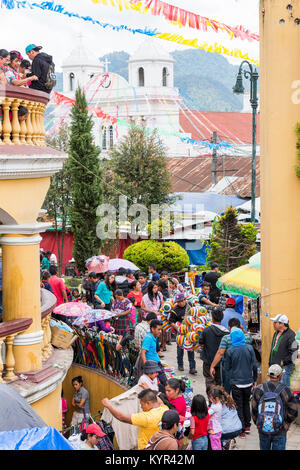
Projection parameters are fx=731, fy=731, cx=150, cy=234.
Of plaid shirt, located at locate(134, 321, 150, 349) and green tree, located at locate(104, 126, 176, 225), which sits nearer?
plaid shirt, located at locate(134, 321, 150, 349)

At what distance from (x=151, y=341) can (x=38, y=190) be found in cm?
245

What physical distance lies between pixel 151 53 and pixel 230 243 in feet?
202

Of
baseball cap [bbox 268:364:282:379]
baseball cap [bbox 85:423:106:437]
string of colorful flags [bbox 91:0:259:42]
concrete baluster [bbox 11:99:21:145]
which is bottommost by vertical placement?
baseball cap [bbox 85:423:106:437]

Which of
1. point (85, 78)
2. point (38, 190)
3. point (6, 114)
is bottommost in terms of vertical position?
point (38, 190)

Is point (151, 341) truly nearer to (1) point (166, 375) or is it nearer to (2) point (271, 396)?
(1) point (166, 375)

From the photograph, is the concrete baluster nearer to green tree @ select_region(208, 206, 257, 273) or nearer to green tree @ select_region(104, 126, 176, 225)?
green tree @ select_region(208, 206, 257, 273)

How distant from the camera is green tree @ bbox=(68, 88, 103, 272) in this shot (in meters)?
24.8

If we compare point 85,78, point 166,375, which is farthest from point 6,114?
point 85,78

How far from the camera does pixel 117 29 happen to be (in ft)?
57.6

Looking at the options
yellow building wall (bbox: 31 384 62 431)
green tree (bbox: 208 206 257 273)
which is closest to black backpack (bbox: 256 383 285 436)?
yellow building wall (bbox: 31 384 62 431)

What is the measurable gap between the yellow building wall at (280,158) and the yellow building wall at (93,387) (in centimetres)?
229

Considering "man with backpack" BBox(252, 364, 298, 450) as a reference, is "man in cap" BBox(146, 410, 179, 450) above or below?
above

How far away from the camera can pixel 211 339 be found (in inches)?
397

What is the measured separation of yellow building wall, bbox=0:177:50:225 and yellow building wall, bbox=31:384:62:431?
208 centimetres
